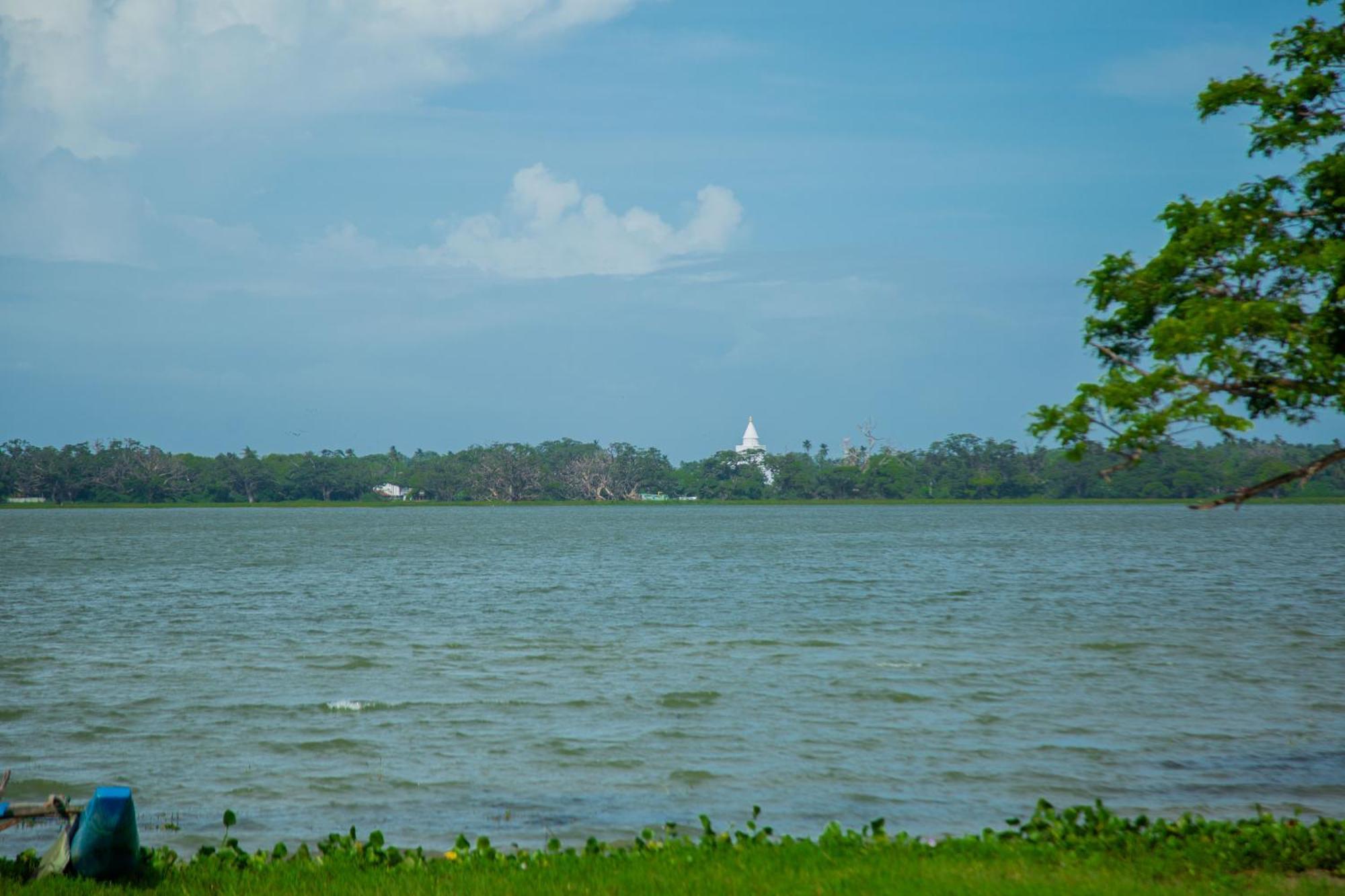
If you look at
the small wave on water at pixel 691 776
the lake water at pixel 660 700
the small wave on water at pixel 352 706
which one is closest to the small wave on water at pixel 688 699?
the lake water at pixel 660 700

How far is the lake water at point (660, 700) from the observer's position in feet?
44.5

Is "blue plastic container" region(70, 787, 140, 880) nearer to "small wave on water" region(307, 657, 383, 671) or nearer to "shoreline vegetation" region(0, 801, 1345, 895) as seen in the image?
"shoreline vegetation" region(0, 801, 1345, 895)

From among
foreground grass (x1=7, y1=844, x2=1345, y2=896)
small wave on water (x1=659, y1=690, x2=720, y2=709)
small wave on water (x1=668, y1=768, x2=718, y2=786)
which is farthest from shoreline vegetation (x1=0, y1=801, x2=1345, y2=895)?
small wave on water (x1=659, y1=690, x2=720, y2=709)

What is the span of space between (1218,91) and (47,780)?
14981 millimetres

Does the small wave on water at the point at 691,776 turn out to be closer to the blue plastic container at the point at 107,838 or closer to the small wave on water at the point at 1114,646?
the blue plastic container at the point at 107,838

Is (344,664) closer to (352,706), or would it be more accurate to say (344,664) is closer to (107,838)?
(352,706)

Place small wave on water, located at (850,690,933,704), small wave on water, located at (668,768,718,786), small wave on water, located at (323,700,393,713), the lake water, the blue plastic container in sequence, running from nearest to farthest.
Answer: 1. the blue plastic container
2. the lake water
3. small wave on water, located at (668,768,718,786)
4. small wave on water, located at (323,700,393,713)
5. small wave on water, located at (850,690,933,704)

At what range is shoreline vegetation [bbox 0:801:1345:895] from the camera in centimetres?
866

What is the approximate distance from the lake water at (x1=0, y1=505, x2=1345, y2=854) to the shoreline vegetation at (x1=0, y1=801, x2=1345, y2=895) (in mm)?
2177

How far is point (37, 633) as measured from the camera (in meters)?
30.4

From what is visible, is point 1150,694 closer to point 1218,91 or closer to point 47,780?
point 1218,91

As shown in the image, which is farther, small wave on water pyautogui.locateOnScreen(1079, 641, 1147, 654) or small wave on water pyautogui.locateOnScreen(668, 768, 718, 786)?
small wave on water pyautogui.locateOnScreen(1079, 641, 1147, 654)

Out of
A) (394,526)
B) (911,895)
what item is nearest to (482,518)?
(394,526)

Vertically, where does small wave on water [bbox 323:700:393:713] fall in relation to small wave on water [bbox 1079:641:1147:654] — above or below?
below
